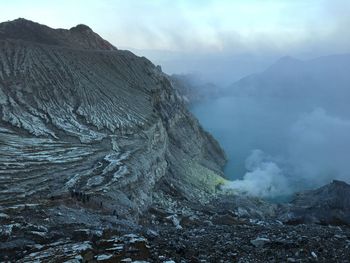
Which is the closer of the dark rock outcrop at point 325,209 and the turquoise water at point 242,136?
the dark rock outcrop at point 325,209

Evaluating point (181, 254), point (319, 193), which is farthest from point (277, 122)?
point (181, 254)

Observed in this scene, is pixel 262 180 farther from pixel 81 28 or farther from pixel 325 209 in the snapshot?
pixel 81 28

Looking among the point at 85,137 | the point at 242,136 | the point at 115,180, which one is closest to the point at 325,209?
the point at 115,180

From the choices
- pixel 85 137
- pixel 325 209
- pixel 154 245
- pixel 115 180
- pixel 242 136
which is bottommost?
pixel 154 245

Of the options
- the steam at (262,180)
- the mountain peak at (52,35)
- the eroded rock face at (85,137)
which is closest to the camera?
the eroded rock face at (85,137)

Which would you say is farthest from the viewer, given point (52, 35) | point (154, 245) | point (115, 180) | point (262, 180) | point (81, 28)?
point (81, 28)

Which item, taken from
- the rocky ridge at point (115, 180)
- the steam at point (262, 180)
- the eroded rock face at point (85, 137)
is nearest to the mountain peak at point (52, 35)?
the eroded rock face at point (85, 137)

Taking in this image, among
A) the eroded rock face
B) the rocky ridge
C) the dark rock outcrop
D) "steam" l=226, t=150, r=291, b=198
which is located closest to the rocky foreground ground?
the rocky ridge

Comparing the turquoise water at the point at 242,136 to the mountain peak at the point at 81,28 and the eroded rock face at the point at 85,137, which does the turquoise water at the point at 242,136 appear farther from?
the mountain peak at the point at 81,28

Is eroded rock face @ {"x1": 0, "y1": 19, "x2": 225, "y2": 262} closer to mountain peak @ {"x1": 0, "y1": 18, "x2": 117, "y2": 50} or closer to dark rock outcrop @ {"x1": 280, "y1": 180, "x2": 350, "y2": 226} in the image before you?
mountain peak @ {"x1": 0, "y1": 18, "x2": 117, "y2": 50}
